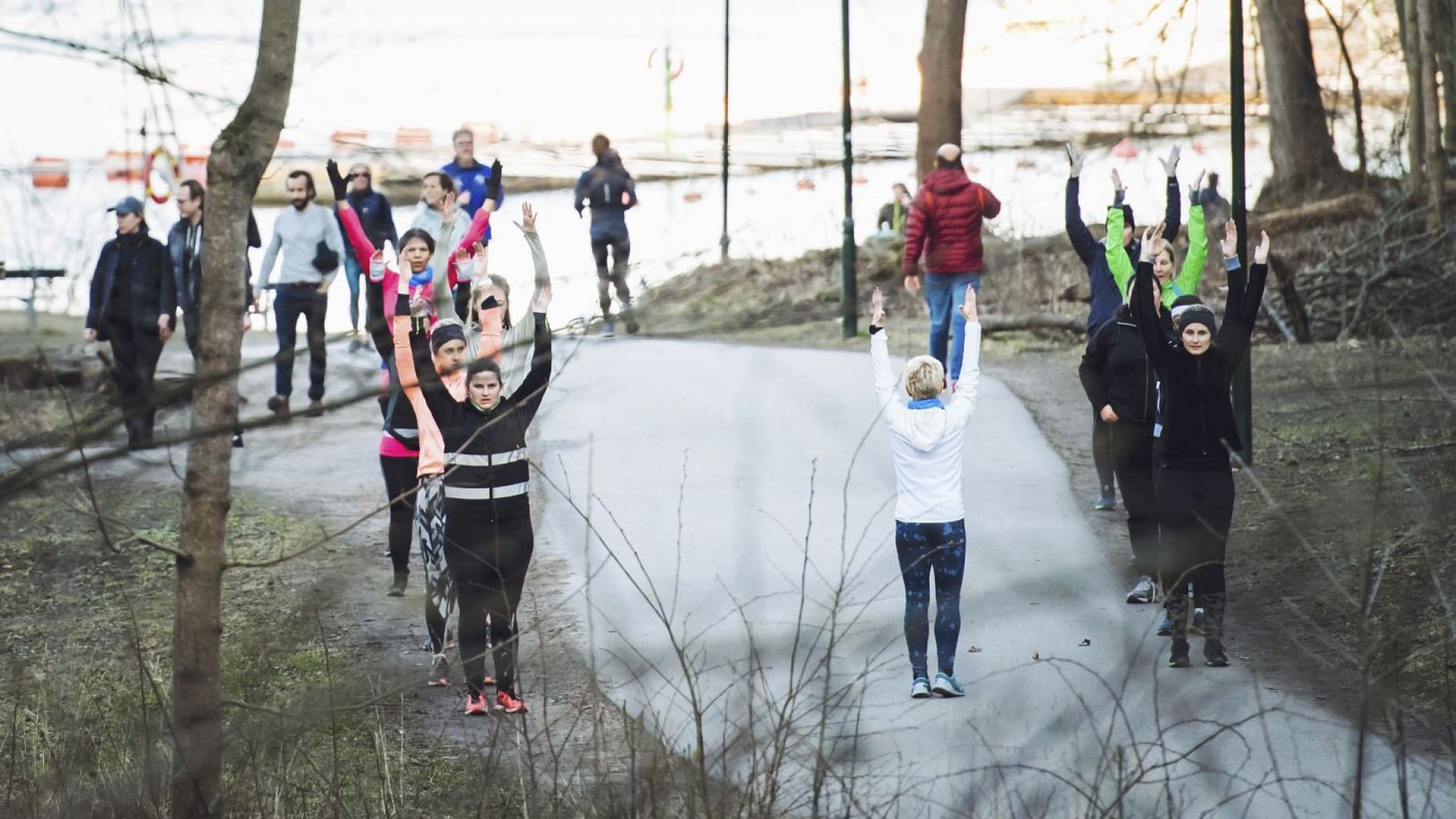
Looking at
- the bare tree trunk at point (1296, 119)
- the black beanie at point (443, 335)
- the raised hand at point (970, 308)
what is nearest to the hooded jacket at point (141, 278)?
the black beanie at point (443, 335)

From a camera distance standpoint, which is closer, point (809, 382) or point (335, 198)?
point (335, 198)

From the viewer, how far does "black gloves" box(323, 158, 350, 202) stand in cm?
322

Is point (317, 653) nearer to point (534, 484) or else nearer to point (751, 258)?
point (534, 484)

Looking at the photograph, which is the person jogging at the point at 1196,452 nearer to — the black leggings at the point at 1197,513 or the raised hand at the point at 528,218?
the black leggings at the point at 1197,513

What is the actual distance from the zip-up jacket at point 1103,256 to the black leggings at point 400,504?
3.73 m

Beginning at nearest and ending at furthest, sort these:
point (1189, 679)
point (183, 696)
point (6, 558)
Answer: point (183, 696)
point (1189, 679)
point (6, 558)

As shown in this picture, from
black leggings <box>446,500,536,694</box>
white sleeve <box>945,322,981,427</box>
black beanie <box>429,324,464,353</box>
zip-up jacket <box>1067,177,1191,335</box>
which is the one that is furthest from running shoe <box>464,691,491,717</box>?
zip-up jacket <box>1067,177,1191,335</box>

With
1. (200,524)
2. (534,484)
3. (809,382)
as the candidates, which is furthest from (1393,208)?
(200,524)

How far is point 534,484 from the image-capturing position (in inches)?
467

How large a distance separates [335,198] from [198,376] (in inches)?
53.6

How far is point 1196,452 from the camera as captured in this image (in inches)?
287

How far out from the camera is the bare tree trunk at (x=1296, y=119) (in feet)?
70.5

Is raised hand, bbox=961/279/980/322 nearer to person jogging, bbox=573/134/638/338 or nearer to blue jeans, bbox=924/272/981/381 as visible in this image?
person jogging, bbox=573/134/638/338

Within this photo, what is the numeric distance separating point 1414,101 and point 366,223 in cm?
1335
